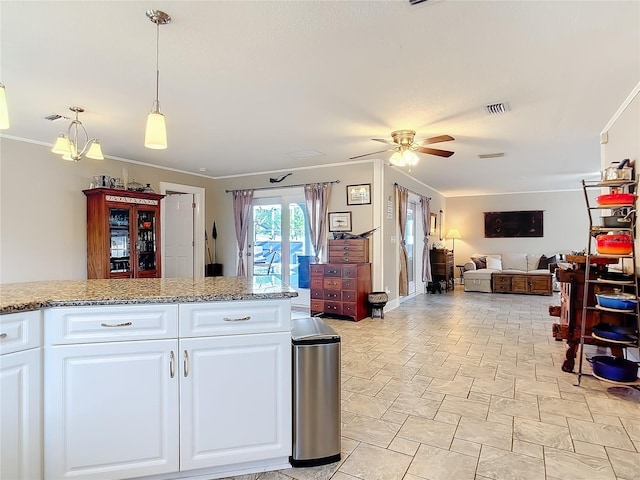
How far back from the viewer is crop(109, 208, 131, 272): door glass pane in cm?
502

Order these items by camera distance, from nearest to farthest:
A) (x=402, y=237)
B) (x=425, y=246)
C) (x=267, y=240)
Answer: (x=402, y=237) → (x=267, y=240) → (x=425, y=246)

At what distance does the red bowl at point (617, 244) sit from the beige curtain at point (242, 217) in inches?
211

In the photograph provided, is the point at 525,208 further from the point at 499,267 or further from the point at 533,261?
the point at 499,267

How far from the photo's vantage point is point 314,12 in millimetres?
1979

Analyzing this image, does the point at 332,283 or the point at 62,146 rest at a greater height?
the point at 62,146

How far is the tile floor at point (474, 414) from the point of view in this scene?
6.43 ft

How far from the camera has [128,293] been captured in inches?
74.7

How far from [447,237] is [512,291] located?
2.21 meters

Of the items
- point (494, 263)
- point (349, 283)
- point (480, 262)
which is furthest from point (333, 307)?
point (494, 263)

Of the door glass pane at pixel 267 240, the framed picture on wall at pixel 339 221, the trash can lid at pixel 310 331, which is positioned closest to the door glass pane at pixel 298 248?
the door glass pane at pixel 267 240

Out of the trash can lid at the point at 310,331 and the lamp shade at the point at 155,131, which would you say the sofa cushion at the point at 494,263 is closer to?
the trash can lid at the point at 310,331

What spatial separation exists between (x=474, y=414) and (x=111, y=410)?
7.43 ft

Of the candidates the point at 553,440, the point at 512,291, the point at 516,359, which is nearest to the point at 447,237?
the point at 512,291

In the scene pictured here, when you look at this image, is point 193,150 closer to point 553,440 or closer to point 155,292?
point 155,292
